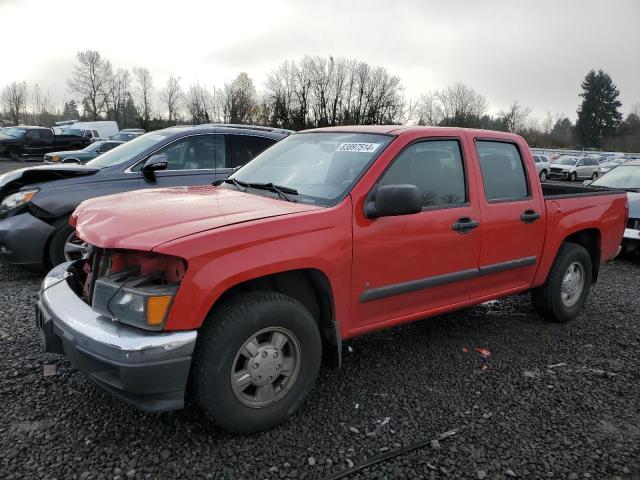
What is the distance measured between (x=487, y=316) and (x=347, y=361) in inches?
73.7

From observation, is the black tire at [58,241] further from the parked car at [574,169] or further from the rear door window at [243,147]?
the parked car at [574,169]

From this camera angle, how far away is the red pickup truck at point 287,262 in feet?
8.21

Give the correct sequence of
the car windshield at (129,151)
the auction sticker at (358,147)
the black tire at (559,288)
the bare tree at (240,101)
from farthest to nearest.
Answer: the bare tree at (240,101) → the car windshield at (129,151) → the black tire at (559,288) → the auction sticker at (358,147)

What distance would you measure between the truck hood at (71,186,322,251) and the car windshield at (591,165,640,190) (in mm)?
7820

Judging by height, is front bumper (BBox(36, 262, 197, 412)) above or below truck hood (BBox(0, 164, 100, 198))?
below

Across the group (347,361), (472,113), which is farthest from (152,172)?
(472,113)

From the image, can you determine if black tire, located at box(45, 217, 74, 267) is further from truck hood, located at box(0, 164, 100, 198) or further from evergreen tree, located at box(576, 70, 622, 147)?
evergreen tree, located at box(576, 70, 622, 147)

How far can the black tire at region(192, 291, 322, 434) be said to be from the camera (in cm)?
258

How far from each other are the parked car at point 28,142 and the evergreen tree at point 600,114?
66737 millimetres

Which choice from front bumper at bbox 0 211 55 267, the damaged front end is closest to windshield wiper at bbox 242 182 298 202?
the damaged front end

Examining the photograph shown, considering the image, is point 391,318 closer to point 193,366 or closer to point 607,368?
point 193,366

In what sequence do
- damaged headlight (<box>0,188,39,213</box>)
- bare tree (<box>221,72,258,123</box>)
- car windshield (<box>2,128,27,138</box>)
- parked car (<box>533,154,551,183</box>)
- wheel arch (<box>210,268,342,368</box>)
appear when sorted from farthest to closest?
bare tree (<box>221,72,258,123</box>), parked car (<box>533,154,551,183</box>), car windshield (<box>2,128,27,138</box>), damaged headlight (<box>0,188,39,213</box>), wheel arch (<box>210,268,342,368</box>)

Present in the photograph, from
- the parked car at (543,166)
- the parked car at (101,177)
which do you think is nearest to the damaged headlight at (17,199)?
the parked car at (101,177)

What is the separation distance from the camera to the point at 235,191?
3.70 metres
